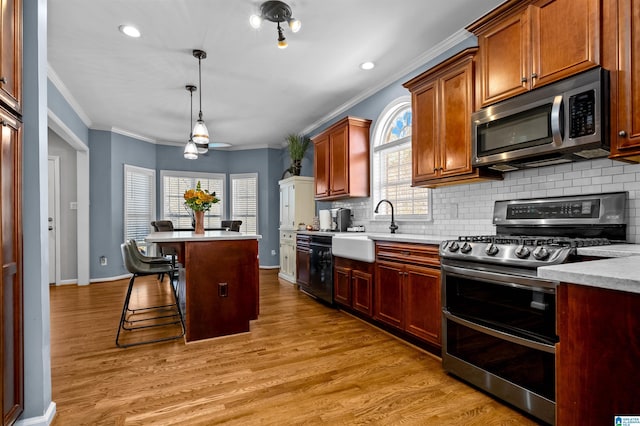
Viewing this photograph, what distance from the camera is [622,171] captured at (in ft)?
6.72

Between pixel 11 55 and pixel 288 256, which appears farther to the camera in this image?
pixel 288 256

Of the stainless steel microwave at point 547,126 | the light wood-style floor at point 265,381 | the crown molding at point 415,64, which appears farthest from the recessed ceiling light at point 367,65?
the light wood-style floor at point 265,381

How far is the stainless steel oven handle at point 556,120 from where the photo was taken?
6.50 ft

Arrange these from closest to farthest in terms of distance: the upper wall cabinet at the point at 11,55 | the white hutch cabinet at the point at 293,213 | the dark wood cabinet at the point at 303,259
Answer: the upper wall cabinet at the point at 11,55
the dark wood cabinet at the point at 303,259
the white hutch cabinet at the point at 293,213

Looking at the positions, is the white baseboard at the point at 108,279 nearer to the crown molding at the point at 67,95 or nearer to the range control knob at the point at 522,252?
the crown molding at the point at 67,95

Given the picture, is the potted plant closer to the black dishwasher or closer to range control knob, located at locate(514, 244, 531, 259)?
the black dishwasher

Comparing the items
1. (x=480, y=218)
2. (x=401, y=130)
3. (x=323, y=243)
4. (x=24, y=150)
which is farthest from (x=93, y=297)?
(x=480, y=218)

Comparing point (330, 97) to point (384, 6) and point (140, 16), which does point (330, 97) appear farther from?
point (140, 16)

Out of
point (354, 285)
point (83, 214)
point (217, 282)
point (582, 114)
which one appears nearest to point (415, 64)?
point (582, 114)

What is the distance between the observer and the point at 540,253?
5.65 ft

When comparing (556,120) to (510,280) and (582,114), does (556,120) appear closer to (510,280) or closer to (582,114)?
(582,114)

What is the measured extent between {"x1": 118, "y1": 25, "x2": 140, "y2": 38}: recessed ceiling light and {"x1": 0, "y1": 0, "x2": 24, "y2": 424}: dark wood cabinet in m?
1.45

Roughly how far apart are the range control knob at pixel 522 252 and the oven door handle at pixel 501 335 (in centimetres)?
45

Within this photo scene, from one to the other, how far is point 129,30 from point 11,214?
85.9 inches
